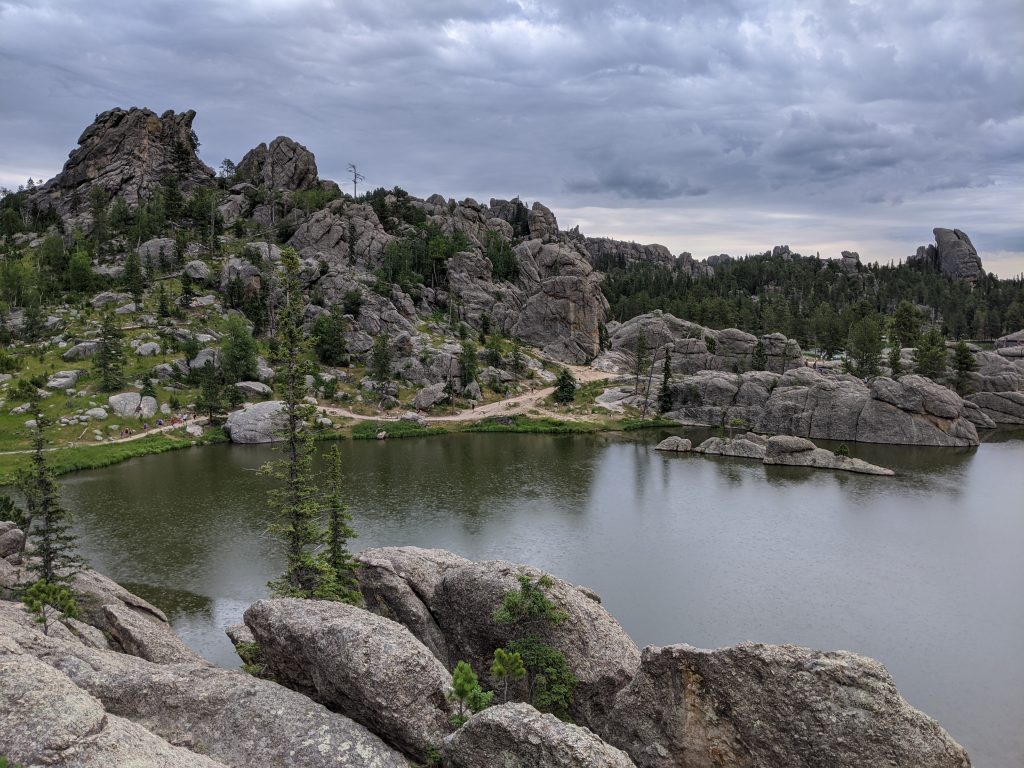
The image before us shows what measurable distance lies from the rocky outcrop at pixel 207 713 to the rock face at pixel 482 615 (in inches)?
370

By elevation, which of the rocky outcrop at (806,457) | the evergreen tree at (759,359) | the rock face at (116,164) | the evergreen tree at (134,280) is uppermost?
the rock face at (116,164)

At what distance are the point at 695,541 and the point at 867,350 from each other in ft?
292

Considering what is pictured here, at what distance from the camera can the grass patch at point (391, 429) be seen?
97.2 metres

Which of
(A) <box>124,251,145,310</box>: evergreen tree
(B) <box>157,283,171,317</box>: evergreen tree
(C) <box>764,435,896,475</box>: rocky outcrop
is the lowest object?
(C) <box>764,435,896,475</box>: rocky outcrop

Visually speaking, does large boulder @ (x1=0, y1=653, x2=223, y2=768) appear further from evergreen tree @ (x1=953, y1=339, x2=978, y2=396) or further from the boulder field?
evergreen tree @ (x1=953, y1=339, x2=978, y2=396)

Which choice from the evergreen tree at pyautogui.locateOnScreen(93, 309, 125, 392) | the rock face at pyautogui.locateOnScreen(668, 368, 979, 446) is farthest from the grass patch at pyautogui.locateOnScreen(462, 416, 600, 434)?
the evergreen tree at pyautogui.locateOnScreen(93, 309, 125, 392)

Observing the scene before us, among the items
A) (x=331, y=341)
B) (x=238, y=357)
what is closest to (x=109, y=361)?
(x=238, y=357)

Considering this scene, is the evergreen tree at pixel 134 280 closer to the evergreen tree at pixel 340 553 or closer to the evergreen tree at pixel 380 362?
the evergreen tree at pixel 380 362

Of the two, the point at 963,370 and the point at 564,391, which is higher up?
the point at 963,370

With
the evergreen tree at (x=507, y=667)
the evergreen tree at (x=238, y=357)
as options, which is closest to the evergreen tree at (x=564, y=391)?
the evergreen tree at (x=238, y=357)

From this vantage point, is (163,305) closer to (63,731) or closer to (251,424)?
(251,424)

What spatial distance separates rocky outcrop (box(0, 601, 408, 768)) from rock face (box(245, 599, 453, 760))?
0.75m

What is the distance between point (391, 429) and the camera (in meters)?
99.1

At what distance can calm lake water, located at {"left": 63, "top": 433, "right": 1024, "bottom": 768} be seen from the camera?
36812 millimetres
